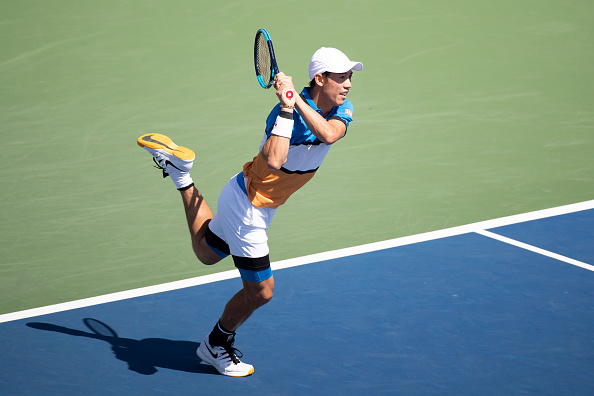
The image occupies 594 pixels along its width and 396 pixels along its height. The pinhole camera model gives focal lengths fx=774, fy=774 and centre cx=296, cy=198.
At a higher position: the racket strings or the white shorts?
the racket strings

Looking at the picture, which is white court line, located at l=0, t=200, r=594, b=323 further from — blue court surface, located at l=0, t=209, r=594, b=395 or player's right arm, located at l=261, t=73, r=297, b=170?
player's right arm, located at l=261, t=73, r=297, b=170

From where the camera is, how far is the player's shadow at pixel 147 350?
5.17 m

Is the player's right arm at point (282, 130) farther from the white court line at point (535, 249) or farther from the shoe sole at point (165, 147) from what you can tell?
the white court line at point (535, 249)

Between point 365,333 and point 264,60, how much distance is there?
2.06 metres

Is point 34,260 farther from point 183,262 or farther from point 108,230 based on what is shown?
point 183,262

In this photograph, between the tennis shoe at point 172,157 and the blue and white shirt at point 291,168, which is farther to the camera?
the tennis shoe at point 172,157

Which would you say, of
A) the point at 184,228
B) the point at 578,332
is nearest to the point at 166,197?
the point at 184,228

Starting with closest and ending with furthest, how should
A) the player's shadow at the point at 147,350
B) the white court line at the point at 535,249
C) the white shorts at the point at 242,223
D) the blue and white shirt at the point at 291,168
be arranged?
the blue and white shirt at the point at 291,168 → the white shorts at the point at 242,223 → the player's shadow at the point at 147,350 → the white court line at the point at 535,249

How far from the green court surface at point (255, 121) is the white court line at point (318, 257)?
120 mm

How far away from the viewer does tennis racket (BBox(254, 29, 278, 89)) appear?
15.7 ft

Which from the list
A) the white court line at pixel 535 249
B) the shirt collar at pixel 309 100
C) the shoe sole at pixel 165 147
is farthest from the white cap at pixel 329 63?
the white court line at pixel 535 249

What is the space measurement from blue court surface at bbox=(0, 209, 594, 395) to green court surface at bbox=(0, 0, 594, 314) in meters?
0.55

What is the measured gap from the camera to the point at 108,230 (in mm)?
7273

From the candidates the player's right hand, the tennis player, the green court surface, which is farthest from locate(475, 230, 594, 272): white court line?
the player's right hand
